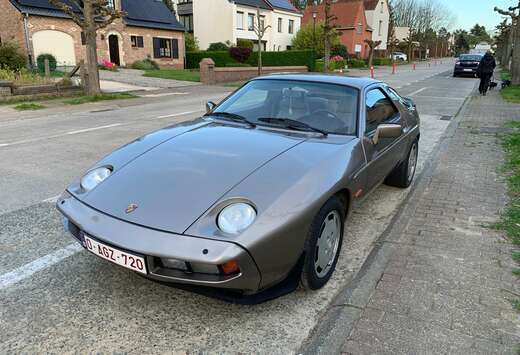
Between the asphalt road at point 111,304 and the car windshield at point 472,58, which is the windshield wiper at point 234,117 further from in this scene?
the car windshield at point 472,58

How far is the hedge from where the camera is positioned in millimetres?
35188

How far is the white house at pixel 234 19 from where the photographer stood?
1667 inches

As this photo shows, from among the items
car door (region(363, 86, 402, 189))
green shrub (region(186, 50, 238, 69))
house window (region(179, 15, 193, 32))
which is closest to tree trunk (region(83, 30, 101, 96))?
car door (region(363, 86, 402, 189))

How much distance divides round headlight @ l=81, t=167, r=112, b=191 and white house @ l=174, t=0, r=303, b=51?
1643 inches

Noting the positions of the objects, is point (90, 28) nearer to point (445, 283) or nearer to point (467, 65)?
point (445, 283)

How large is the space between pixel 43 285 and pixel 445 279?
9.34 ft

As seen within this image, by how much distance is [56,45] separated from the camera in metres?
27.1

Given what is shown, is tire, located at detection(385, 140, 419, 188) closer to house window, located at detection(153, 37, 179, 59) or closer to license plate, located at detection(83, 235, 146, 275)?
license plate, located at detection(83, 235, 146, 275)

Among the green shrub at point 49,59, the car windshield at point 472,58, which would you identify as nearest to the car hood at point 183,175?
the green shrub at point 49,59

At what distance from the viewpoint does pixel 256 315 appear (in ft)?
8.80

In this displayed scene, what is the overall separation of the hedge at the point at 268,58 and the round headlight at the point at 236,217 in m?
34.0

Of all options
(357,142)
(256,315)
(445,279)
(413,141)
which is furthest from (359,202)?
(413,141)

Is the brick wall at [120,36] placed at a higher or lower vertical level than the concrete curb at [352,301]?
higher

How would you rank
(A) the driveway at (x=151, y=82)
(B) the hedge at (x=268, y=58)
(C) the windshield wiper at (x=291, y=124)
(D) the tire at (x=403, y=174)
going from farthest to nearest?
1. (B) the hedge at (x=268, y=58)
2. (A) the driveway at (x=151, y=82)
3. (D) the tire at (x=403, y=174)
4. (C) the windshield wiper at (x=291, y=124)
